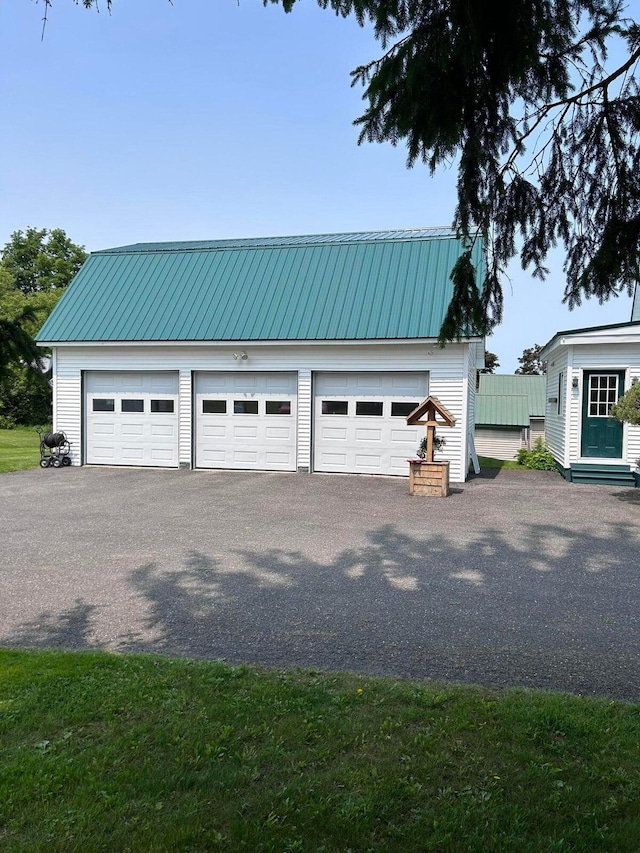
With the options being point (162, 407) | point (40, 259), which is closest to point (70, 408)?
point (162, 407)

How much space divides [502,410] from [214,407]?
15663 mm

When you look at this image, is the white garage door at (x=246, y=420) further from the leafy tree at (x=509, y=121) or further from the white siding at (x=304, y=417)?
the leafy tree at (x=509, y=121)

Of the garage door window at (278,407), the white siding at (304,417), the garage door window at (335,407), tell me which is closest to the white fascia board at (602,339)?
the garage door window at (335,407)

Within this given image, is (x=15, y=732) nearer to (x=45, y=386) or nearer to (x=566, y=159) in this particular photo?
(x=45, y=386)

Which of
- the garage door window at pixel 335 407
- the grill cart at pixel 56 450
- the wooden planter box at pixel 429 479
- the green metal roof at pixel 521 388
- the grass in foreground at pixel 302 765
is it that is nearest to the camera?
the grass in foreground at pixel 302 765

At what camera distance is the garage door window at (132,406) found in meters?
16.5

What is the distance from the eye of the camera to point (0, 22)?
9.93 feet

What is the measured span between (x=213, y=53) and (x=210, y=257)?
13.8 meters

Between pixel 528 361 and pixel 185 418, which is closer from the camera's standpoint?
pixel 185 418

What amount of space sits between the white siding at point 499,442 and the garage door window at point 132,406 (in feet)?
51.4

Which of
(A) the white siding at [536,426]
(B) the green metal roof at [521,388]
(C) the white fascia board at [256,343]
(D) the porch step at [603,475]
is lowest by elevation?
(D) the porch step at [603,475]

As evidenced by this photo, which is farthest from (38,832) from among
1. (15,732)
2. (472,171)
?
Answer: (472,171)

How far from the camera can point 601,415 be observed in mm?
15094

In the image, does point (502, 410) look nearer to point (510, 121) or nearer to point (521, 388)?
point (521, 388)
